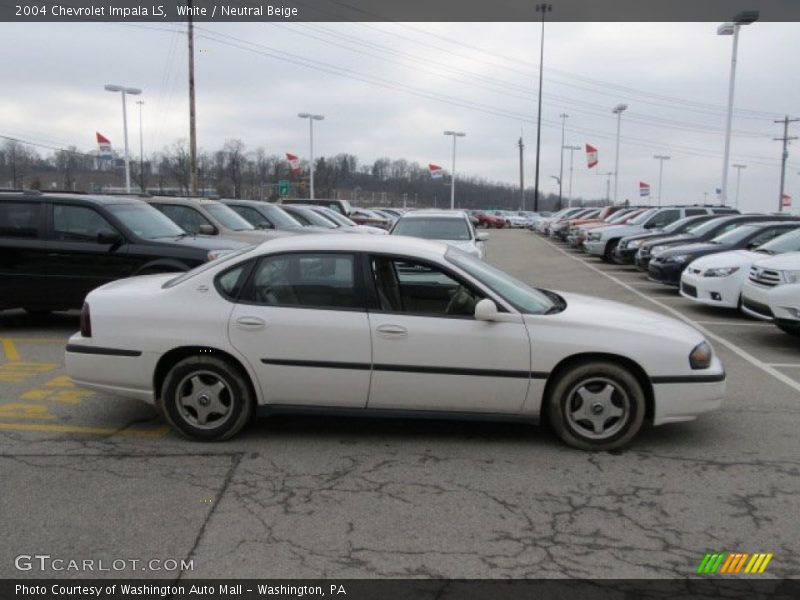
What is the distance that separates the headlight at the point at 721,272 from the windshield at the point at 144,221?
813cm

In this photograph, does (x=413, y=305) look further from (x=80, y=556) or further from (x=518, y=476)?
(x=80, y=556)

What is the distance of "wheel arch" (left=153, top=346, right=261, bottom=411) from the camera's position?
4703 mm

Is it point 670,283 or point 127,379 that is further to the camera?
point 670,283

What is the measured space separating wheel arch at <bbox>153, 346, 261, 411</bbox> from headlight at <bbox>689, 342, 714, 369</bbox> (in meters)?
3.04

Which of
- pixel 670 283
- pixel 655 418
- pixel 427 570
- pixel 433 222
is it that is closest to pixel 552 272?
pixel 670 283

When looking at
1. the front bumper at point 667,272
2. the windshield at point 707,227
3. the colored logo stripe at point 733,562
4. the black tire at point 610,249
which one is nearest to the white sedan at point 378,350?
the colored logo stripe at point 733,562

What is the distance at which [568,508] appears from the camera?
3.81 meters

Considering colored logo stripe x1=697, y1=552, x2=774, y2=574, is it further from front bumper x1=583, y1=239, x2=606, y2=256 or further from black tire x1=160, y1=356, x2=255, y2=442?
front bumper x1=583, y1=239, x2=606, y2=256

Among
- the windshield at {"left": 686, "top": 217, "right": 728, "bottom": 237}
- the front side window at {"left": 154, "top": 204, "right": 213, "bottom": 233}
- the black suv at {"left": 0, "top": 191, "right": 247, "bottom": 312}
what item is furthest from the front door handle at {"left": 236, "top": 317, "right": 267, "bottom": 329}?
the windshield at {"left": 686, "top": 217, "right": 728, "bottom": 237}

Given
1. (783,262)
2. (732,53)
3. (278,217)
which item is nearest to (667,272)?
(783,262)

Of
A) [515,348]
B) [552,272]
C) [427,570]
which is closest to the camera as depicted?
[427,570]

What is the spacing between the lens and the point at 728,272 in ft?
33.9
